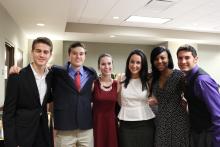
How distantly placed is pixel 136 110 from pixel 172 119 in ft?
1.02

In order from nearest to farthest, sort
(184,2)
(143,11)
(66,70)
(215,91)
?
(215,91) < (66,70) < (184,2) < (143,11)

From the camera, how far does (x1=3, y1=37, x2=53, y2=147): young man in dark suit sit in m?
1.79

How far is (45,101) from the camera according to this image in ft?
6.39

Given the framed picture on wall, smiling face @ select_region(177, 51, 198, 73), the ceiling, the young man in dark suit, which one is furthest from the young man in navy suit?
the framed picture on wall

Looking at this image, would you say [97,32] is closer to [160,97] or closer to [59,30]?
[59,30]

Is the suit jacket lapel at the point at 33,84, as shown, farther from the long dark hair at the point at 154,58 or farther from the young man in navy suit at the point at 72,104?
the long dark hair at the point at 154,58

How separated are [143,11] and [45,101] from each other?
11.5 ft

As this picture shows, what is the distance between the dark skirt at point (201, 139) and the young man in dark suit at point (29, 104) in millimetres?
1138

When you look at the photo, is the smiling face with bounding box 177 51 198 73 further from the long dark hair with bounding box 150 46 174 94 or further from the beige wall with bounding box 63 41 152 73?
the beige wall with bounding box 63 41 152 73

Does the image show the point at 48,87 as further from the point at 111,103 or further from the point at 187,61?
the point at 187,61

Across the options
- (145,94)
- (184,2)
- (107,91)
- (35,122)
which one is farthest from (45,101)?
(184,2)

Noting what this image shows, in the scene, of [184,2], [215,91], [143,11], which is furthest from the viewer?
[143,11]

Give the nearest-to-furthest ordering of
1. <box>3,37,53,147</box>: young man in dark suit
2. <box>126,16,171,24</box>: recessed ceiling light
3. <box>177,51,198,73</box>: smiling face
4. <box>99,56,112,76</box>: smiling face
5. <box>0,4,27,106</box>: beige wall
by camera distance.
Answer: <box>3,37,53,147</box>: young man in dark suit, <box>177,51,198,73</box>: smiling face, <box>99,56,112,76</box>: smiling face, <box>0,4,27,106</box>: beige wall, <box>126,16,171,24</box>: recessed ceiling light

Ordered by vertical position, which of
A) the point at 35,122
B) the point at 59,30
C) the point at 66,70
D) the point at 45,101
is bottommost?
the point at 35,122
